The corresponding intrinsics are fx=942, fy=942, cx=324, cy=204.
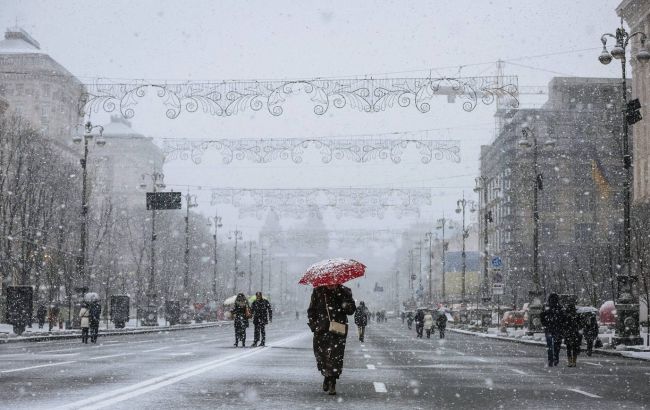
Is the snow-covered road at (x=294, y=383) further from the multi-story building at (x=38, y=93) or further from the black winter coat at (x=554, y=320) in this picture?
the multi-story building at (x=38, y=93)

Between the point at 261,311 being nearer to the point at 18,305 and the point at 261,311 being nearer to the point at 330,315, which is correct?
the point at 18,305

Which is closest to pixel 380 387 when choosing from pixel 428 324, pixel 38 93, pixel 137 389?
pixel 137 389

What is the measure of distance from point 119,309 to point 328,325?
45.0 m

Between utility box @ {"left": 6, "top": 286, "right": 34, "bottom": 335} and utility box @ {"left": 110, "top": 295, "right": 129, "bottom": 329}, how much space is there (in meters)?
14.7

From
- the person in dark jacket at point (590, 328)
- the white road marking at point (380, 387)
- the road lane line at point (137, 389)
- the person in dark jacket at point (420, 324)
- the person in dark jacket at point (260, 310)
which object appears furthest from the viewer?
the person in dark jacket at point (420, 324)

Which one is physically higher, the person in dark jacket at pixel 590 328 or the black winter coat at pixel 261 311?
the black winter coat at pixel 261 311

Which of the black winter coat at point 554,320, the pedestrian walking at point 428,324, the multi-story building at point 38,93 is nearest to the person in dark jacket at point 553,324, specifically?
the black winter coat at point 554,320

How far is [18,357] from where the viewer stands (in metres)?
23.2

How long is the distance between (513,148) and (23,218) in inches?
3162

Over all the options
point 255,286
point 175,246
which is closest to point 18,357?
point 175,246

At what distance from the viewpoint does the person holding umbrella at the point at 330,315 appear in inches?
523

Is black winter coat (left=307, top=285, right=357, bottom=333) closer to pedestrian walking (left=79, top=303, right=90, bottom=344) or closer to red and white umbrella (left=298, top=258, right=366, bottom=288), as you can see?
red and white umbrella (left=298, top=258, right=366, bottom=288)

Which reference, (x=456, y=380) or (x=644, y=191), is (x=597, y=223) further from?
(x=456, y=380)

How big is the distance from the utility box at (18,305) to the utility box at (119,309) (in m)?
14.7
